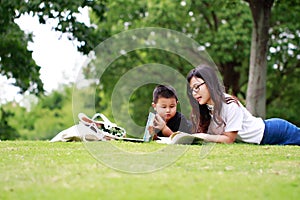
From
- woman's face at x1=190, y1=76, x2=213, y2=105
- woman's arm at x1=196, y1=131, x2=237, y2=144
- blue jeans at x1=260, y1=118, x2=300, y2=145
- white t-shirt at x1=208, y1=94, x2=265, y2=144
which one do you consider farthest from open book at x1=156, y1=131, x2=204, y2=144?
blue jeans at x1=260, y1=118, x2=300, y2=145

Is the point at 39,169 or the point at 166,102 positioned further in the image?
the point at 166,102

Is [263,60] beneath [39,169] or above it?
above

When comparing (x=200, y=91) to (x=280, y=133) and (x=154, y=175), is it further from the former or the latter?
(x=154, y=175)

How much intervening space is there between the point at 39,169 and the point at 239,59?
21169 mm

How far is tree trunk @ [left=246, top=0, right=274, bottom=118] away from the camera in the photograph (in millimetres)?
14092

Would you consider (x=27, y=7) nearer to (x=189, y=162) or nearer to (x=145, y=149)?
(x=145, y=149)

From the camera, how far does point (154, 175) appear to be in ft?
16.9

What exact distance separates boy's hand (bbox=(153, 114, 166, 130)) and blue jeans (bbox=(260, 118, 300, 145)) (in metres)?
1.59

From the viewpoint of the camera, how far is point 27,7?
13.1 meters

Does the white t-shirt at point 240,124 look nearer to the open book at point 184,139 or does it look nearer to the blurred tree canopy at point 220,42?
the open book at point 184,139

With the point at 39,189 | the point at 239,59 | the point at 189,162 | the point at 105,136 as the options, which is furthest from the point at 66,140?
the point at 239,59

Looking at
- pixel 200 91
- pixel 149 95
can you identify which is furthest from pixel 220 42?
pixel 200 91

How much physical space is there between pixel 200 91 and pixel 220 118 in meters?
0.50

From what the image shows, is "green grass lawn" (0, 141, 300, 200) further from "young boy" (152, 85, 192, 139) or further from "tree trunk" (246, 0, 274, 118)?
"tree trunk" (246, 0, 274, 118)
